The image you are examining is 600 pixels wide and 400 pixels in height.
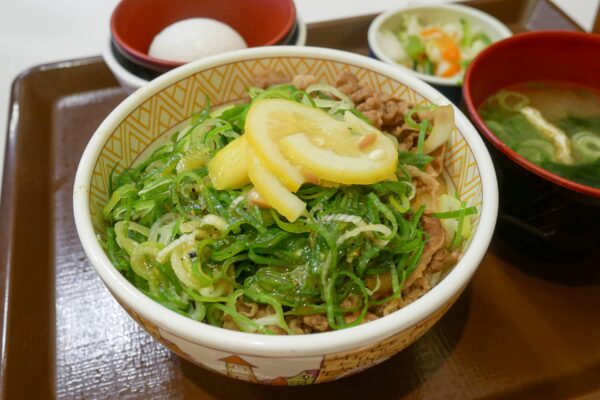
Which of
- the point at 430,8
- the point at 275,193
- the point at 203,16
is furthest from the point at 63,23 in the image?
the point at 275,193

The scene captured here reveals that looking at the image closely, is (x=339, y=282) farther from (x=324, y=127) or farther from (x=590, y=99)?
(x=590, y=99)

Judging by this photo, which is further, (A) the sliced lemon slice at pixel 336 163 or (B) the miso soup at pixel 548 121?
(B) the miso soup at pixel 548 121

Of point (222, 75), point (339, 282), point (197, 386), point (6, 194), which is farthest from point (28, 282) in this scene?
point (339, 282)

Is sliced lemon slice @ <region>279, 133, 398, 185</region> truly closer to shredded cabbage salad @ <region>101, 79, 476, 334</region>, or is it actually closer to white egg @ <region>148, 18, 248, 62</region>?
shredded cabbage salad @ <region>101, 79, 476, 334</region>

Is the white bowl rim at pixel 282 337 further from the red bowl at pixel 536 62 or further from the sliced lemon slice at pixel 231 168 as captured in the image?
the red bowl at pixel 536 62

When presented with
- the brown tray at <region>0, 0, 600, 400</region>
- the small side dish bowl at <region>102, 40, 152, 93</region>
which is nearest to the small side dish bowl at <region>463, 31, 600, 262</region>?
the brown tray at <region>0, 0, 600, 400</region>

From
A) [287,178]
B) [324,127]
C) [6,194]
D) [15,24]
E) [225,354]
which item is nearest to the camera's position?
[225,354]

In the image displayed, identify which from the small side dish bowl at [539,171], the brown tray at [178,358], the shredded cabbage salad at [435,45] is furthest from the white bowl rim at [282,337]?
the shredded cabbage salad at [435,45]
